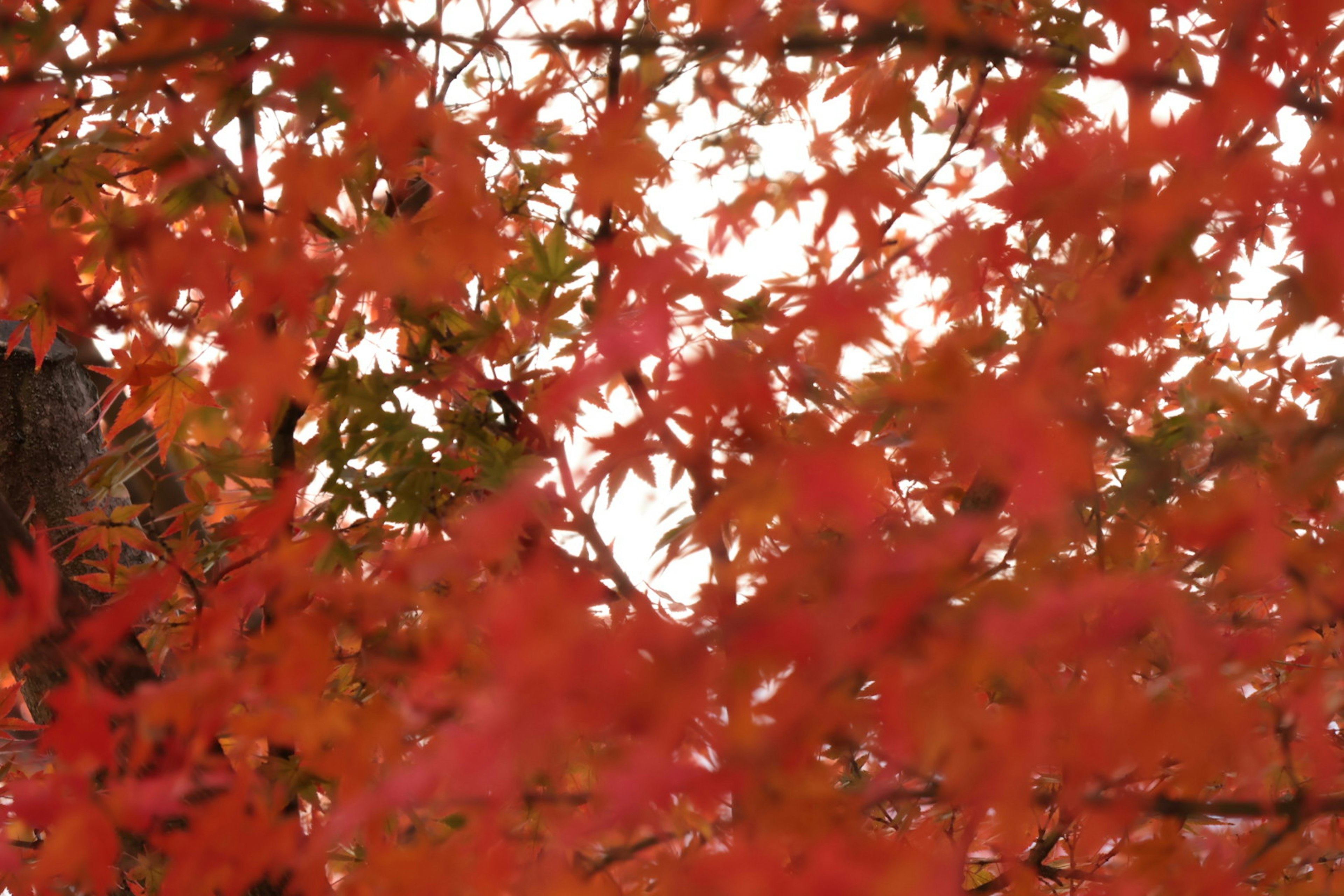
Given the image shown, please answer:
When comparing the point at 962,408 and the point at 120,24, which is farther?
the point at 120,24

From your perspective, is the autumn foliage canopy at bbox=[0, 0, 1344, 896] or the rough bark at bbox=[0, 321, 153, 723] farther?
the rough bark at bbox=[0, 321, 153, 723]

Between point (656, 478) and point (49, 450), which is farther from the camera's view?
point (49, 450)

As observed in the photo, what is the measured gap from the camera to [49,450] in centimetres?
196

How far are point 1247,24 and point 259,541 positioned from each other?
5.38 ft

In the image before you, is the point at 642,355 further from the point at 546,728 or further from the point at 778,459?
the point at 546,728

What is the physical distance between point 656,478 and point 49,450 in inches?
53.0

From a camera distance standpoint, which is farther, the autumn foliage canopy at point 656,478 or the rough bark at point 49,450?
the rough bark at point 49,450

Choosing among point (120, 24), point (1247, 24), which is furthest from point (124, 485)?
point (1247, 24)

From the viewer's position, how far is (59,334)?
2.09 meters

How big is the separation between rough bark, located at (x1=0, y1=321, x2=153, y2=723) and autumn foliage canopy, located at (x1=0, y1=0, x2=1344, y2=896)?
12mm

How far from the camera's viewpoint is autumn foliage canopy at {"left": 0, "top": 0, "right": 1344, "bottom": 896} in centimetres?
103

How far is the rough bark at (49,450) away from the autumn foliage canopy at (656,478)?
0.5 inches

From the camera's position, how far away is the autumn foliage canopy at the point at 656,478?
1.03 metres

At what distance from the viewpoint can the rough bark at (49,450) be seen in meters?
1.88
